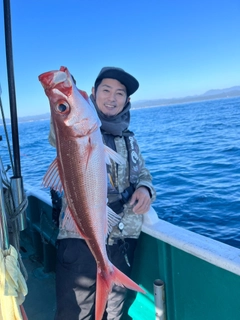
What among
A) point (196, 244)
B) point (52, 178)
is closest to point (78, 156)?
point (52, 178)

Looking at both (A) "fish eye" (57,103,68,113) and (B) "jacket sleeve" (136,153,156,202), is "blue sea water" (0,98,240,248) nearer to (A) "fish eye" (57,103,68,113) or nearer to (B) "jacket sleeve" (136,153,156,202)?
(B) "jacket sleeve" (136,153,156,202)

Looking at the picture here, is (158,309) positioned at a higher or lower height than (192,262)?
lower

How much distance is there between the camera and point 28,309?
9.96ft

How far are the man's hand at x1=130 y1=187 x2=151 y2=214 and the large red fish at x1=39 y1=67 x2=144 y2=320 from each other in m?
0.67

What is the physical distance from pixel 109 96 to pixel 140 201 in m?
0.92

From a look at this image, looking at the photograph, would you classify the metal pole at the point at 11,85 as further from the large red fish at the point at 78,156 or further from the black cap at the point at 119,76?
the black cap at the point at 119,76

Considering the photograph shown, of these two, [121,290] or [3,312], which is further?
[121,290]

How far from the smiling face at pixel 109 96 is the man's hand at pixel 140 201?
0.72 m

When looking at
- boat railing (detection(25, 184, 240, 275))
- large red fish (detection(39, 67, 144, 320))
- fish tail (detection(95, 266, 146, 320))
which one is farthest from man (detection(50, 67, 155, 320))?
large red fish (detection(39, 67, 144, 320))

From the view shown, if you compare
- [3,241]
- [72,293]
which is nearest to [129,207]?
→ [72,293]

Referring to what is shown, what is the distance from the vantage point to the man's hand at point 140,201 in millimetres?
2342

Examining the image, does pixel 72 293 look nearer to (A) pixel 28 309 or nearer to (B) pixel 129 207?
(B) pixel 129 207

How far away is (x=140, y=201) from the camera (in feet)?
7.68

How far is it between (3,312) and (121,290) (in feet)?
4.23
